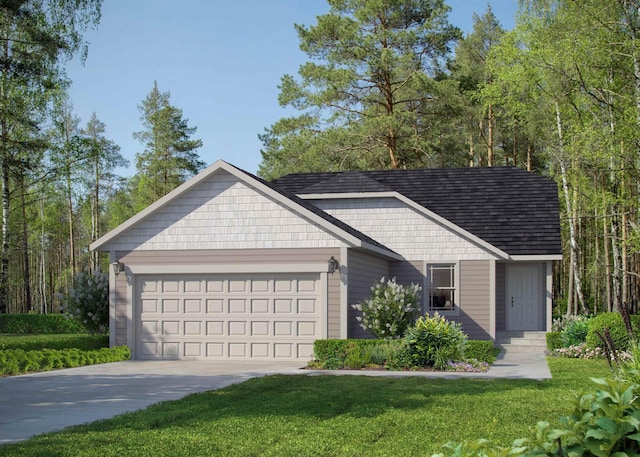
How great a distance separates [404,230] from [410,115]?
46.1ft

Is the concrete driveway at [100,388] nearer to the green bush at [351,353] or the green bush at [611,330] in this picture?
the green bush at [351,353]

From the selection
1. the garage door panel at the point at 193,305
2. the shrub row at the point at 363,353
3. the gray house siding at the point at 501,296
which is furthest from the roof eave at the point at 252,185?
the gray house siding at the point at 501,296

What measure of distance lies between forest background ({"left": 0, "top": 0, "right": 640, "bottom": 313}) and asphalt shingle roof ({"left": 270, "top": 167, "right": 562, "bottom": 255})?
1.26 m

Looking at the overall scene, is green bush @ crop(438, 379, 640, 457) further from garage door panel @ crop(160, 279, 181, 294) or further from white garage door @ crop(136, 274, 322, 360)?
garage door panel @ crop(160, 279, 181, 294)

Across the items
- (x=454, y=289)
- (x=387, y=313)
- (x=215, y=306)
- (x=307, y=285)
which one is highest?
(x=307, y=285)

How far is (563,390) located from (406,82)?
2485 centimetres

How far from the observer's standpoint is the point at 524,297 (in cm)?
2202

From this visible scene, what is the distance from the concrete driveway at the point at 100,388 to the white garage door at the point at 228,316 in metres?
0.68

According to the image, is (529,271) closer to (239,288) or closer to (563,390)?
(239,288)

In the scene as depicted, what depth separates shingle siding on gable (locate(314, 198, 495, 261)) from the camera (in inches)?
825

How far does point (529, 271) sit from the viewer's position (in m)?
22.1

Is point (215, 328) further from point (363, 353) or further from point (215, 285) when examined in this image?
point (363, 353)

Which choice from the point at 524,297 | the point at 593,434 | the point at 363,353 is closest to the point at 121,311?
the point at 363,353

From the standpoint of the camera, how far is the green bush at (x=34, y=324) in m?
33.4
